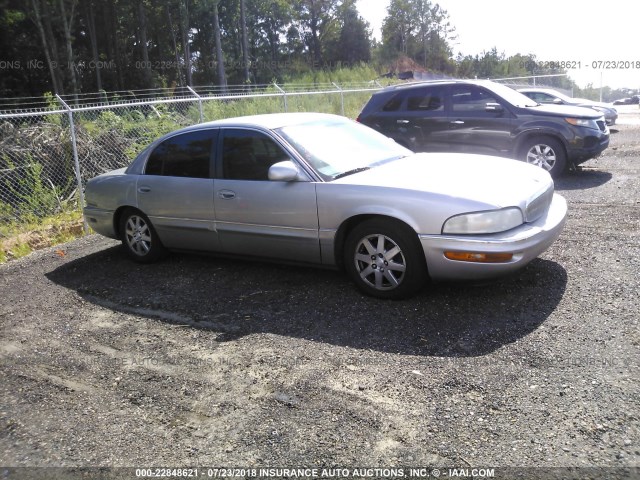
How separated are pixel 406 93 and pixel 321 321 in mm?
6906

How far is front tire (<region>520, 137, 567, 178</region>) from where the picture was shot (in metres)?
9.46

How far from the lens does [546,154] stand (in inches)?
376

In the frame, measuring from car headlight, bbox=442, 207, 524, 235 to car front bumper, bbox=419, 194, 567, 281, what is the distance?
0.05 meters

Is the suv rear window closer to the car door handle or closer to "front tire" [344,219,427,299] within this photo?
the car door handle

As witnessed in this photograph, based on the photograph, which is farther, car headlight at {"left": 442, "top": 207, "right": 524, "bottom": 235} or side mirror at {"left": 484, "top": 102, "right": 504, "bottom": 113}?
side mirror at {"left": 484, "top": 102, "right": 504, "bottom": 113}

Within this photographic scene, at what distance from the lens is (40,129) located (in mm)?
10484

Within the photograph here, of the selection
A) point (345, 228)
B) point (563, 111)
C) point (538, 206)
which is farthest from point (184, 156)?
point (563, 111)

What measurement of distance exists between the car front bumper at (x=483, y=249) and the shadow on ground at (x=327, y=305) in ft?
0.98

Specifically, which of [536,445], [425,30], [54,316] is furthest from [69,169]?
[425,30]

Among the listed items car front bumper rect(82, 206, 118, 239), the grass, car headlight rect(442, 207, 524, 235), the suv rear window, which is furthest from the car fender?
→ the grass

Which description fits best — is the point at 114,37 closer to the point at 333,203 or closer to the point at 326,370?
the point at 333,203

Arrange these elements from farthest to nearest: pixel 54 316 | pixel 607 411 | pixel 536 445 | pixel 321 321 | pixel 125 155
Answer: pixel 125 155 < pixel 54 316 < pixel 321 321 < pixel 607 411 < pixel 536 445

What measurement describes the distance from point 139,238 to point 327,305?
273 cm

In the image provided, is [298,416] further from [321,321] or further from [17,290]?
[17,290]
